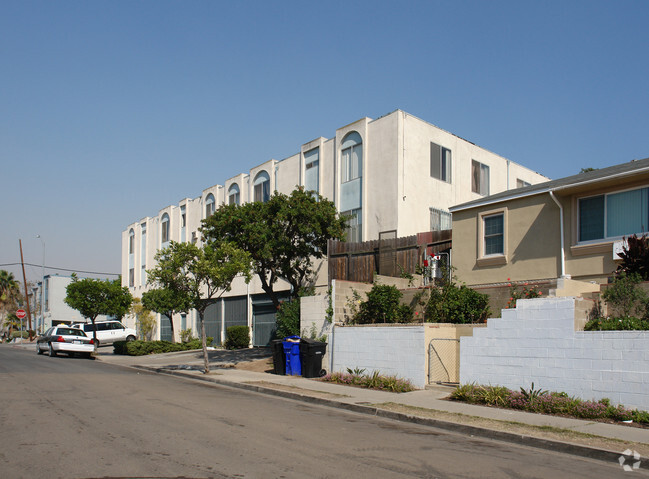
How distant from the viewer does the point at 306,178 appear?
1159 inches

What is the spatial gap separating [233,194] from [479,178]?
14717mm

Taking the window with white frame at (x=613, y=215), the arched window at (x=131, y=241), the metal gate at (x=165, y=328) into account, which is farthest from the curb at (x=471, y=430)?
the arched window at (x=131, y=241)

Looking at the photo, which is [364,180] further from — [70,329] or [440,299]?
[70,329]

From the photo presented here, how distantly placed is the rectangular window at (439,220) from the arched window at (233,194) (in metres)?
→ 13.6

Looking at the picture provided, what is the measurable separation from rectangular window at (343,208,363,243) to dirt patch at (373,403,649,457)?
1420 centimetres

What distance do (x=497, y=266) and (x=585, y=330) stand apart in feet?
19.8

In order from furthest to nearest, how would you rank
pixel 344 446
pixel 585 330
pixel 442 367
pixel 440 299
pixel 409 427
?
pixel 440 299
pixel 442 367
pixel 585 330
pixel 409 427
pixel 344 446

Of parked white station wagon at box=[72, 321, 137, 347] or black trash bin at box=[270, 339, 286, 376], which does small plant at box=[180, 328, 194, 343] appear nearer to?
parked white station wagon at box=[72, 321, 137, 347]

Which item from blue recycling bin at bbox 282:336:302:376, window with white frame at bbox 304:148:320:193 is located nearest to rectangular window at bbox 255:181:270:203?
window with white frame at bbox 304:148:320:193

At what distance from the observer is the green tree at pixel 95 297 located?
32.3 meters

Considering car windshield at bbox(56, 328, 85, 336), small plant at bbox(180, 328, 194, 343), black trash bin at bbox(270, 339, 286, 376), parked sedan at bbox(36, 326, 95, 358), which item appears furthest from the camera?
small plant at bbox(180, 328, 194, 343)

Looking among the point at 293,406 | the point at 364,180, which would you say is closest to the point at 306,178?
the point at 364,180

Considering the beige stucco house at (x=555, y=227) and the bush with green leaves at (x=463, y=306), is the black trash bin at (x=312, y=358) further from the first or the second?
the beige stucco house at (x=555, y=227)

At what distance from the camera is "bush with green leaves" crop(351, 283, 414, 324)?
1753cm
